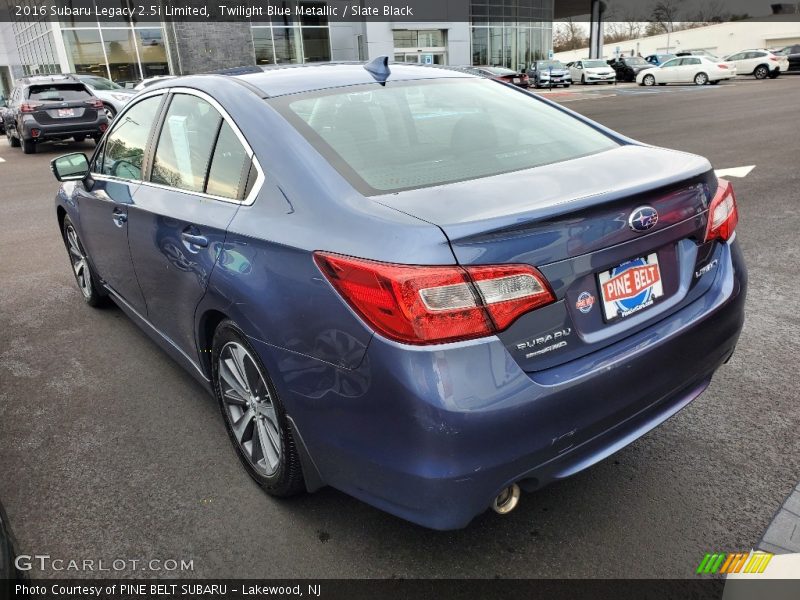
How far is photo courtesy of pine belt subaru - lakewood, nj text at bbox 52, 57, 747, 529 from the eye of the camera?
189 cm

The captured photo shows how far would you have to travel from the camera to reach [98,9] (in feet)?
91.5

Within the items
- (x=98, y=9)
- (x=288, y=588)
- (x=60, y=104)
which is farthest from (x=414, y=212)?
(x=98, y=9)

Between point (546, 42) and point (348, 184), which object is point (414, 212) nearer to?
point (348, 184)

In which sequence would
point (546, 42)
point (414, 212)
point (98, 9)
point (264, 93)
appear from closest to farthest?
point (414, 212)
point (264, 93)
point (98, 9)
point (546, 42)

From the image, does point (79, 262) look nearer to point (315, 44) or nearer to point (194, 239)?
point (194, 239)

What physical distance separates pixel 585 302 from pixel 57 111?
1634 cm

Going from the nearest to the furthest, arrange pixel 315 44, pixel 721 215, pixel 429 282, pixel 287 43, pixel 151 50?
pixel 429 282 → pixel 721 215 → pixel 151 50 → pixel 287 43 → pixel 315 44

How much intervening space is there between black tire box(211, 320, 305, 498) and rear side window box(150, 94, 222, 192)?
0.69m

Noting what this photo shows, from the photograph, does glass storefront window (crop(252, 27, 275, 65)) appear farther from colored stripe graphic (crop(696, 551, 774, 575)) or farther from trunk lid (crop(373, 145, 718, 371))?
colored stripe graphic (crop(696, 551, 774, 575))

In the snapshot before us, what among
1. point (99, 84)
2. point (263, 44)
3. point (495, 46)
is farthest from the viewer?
point (495, 46)

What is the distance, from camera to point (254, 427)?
272cm

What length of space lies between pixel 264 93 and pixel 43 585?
203 centimetres

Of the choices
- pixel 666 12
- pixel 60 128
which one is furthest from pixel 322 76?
pixel 666 12

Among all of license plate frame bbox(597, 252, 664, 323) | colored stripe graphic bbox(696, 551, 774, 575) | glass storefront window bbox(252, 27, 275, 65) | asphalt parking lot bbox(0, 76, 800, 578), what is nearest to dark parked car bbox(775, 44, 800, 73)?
glass storefront window bbox(252, 27, 275, 65)
